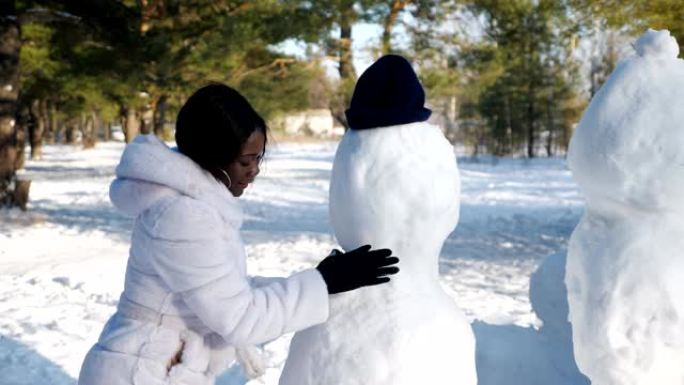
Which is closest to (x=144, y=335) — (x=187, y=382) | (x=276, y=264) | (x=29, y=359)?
(x=187, y=382)

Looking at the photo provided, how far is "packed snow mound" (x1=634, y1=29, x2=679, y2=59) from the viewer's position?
2.06 m

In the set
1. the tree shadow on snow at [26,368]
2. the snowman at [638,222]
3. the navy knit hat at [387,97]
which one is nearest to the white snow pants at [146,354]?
the navy knit hat at [387,97]

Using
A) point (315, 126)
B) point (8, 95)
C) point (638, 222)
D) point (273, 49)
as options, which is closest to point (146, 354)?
point (638, 222)

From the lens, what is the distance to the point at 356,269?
1.68 metres

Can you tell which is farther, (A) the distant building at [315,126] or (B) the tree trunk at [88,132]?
(A) the distant building at [315,126]

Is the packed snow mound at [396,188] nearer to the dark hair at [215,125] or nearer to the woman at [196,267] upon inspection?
the woman at [196,267]

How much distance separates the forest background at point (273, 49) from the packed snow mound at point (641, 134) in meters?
5.96

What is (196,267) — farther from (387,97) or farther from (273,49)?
(273,49)

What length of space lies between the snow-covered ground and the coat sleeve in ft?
3.35

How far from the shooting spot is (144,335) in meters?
1.69

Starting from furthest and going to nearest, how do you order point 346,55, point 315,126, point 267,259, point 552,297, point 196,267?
point 315,126 < point 346,55 < point 267,259 < point 552,297 < point 196,267

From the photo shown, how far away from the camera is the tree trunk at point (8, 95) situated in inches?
350

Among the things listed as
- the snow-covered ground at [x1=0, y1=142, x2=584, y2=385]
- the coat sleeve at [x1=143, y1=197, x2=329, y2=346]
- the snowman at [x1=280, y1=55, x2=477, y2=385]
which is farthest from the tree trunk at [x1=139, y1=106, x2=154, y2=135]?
the coat sleeve at [x1=143, y1=197, x2=329, y2=346]

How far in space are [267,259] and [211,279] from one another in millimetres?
5608
